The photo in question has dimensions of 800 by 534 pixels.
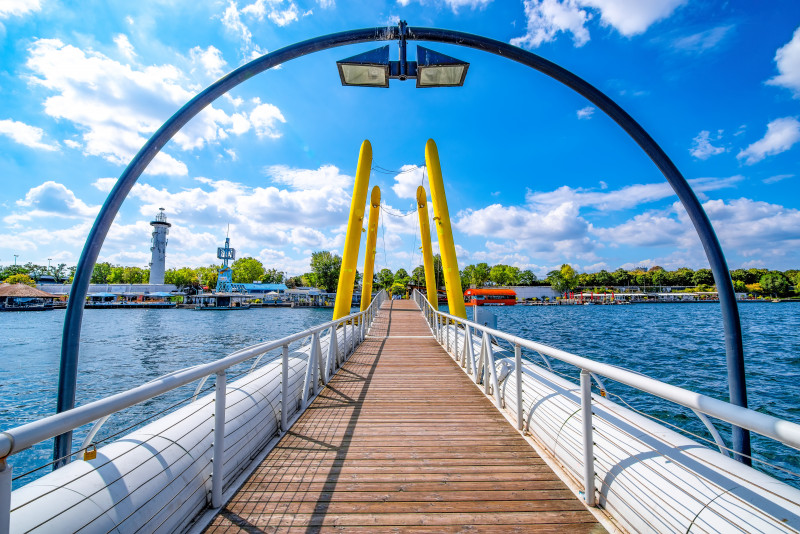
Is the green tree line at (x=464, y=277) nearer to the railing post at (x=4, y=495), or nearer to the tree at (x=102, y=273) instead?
the tree at (x=102, y=273)

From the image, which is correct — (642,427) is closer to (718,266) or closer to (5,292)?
(718,266)

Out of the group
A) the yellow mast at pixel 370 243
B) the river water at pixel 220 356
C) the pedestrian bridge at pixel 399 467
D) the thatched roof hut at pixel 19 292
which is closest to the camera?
the pedestrian bridge at pixel 399 467

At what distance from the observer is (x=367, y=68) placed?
14.2 feet

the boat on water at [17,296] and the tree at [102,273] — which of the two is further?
the tree at [102,273]

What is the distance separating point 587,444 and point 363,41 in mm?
4837

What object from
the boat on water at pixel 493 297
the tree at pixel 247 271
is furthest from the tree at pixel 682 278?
the tree at pixel 247 271

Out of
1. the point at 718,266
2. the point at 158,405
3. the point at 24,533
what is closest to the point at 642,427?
the point at 718,266

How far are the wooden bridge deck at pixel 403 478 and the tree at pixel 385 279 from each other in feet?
309

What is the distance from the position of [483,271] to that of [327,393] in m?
119

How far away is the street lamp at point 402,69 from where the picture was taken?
Answer: 14.0ft

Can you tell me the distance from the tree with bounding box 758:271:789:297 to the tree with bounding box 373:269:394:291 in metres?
111

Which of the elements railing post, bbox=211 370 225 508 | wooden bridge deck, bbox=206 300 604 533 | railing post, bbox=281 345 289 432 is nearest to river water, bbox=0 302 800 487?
wooden bridge deck, bbox=206 300 604 533

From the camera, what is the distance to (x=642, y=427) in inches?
99.7

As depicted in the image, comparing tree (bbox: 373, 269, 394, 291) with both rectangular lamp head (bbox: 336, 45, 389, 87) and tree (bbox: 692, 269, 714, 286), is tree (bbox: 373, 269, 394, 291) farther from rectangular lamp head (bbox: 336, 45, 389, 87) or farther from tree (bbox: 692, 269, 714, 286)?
tree (bbox: 692, 269, 714, 286)
